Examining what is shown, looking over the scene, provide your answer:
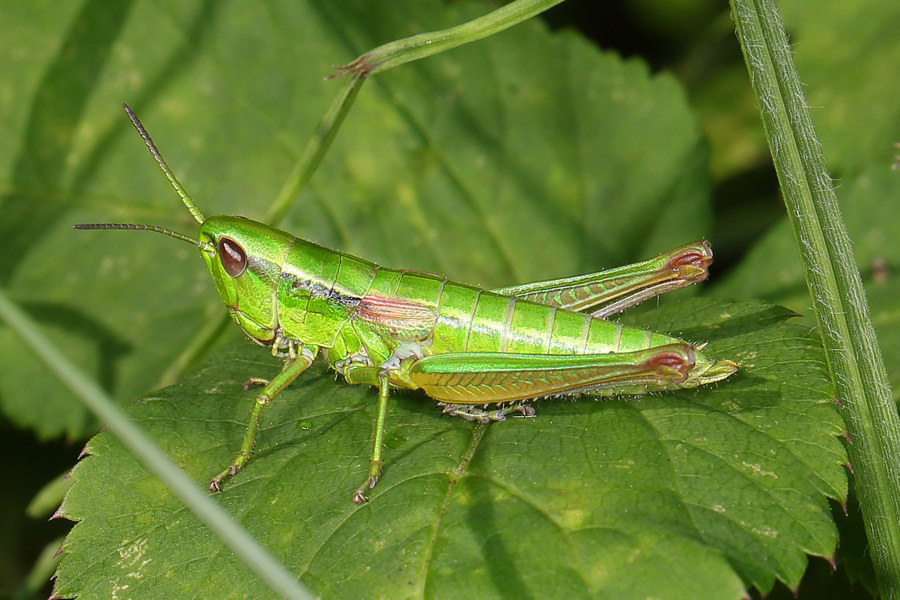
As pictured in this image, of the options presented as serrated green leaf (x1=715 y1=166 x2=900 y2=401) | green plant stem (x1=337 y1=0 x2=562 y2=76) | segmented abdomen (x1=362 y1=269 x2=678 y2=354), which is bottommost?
serrated green leaf (x1=715 y1=166 x2=900 y2=401)

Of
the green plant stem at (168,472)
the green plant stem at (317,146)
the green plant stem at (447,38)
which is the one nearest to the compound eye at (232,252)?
the green plant stem at (317,146)

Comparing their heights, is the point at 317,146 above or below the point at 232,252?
above

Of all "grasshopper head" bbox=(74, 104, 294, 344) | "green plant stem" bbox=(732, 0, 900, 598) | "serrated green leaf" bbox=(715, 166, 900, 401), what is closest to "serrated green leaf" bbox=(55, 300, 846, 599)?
"green plant stem" bbox=(732, 0, 900, 598)

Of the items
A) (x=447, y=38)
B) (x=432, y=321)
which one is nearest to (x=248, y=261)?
(x=432, y=321)

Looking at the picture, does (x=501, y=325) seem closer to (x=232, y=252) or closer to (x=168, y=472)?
(x=232, y=252)

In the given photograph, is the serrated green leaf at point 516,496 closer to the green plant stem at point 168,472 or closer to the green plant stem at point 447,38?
the green plant stem at point 168,472

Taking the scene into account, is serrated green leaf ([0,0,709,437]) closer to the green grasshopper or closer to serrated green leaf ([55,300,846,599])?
the green grasshopper

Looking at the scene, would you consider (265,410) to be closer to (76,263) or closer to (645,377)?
(645,377)

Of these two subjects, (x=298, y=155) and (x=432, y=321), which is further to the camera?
(x=298, y=155)
